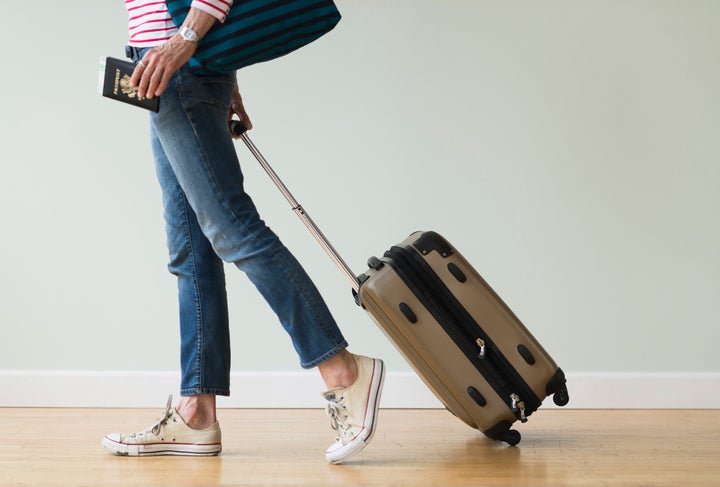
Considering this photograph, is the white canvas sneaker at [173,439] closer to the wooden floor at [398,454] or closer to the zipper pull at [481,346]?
the wooden floor at [398,454]

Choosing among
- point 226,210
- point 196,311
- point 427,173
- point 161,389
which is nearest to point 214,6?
point 226,210

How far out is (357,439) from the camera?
4.97ft

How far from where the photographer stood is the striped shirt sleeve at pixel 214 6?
143 cm

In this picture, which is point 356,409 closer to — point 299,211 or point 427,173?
point 299,211

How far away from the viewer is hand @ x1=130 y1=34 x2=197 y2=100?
1442mm

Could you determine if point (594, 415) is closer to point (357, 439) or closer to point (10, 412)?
point (357, 439)

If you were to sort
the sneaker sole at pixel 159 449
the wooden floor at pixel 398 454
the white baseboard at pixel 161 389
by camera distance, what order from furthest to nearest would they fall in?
1. the white baseboard at pixel 161 389
2. the sneaker sole at pixel 159 449
3. the wooden floor at pixel 398 454

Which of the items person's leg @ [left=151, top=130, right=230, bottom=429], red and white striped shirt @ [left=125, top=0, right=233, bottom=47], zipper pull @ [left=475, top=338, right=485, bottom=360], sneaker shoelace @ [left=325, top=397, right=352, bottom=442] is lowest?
zipper pull @ [left=475, top=338, right=485, bottom=360]

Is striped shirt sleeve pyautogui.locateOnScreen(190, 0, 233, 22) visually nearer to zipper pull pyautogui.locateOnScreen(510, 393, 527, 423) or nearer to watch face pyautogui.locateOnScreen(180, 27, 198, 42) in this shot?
watch face pyautogui.locateOnScreen(180, 27, 198, 42)

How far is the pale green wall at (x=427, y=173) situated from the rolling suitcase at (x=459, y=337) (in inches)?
29.2

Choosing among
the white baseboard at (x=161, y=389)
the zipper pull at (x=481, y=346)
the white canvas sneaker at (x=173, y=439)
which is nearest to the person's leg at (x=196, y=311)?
the white canvas sneaker at (x=173, y=439)

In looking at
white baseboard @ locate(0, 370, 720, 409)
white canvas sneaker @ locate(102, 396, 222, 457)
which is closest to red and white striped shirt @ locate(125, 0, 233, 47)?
white canvas sneaker @ locate(102, 396, 222, 457)

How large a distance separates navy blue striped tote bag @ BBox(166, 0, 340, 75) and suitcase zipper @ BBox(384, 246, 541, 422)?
0.47 meters

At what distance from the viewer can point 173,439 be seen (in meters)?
1.66
